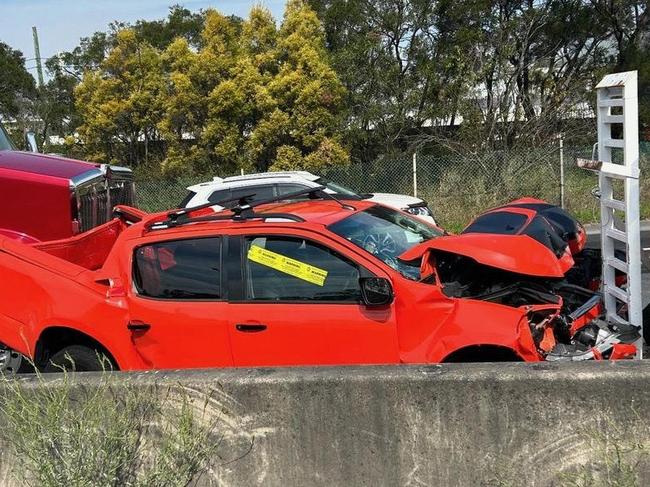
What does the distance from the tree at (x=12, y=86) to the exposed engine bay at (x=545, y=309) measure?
1245 inches

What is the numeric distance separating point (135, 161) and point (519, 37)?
13826 millimetres

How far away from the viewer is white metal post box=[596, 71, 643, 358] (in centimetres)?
449

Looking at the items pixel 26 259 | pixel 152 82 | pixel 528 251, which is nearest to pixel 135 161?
pixel 152 82

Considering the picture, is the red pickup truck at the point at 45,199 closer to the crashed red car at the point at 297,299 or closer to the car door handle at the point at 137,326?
the crashed red car at the point at 297,299

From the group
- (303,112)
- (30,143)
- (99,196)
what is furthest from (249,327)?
(303,112)

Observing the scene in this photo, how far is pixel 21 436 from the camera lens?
287cm

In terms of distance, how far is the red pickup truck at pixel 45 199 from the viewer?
6551 mm

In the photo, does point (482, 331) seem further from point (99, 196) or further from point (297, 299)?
point (99, 196)

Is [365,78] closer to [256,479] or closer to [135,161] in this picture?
[135,161]

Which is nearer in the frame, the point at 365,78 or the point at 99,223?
the point at 99,223

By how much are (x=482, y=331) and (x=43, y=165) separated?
518 centimetres

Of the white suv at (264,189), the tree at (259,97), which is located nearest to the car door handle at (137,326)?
the white suv at (264,189)

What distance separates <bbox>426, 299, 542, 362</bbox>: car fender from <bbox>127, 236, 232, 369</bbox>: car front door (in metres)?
1.40

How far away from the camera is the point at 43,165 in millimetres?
7160
